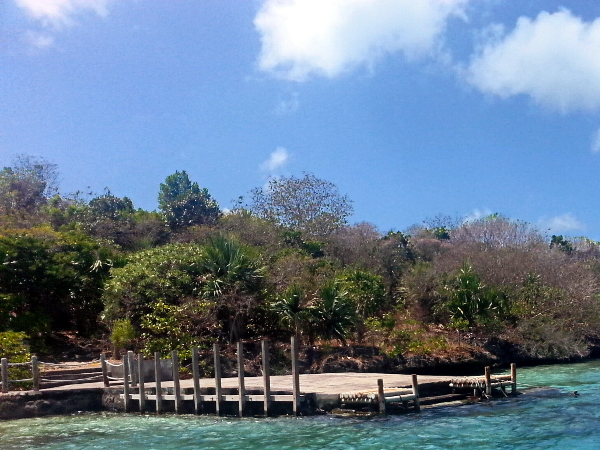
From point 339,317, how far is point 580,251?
3714 cm

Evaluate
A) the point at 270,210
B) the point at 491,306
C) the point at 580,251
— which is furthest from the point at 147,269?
the point at 580,251

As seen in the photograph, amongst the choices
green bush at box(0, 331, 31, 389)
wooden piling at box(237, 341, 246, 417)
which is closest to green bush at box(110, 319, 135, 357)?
green bush at box(0, 331, 31, 389)

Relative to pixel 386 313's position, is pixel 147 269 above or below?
above

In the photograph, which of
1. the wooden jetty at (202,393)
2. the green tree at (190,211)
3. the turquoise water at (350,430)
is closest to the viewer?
the turquoise water at (350,430)

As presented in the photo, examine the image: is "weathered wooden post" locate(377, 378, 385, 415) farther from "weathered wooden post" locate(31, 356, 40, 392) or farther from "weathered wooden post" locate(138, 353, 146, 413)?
"weathered wooden post" locate(31, 356, 40, 392)

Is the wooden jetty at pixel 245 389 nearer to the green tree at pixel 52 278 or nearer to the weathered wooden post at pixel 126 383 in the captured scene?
the weathered wooden post at pixel 126 383

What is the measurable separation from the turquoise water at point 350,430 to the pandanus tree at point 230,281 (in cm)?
824

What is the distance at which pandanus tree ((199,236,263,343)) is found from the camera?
26.7 metres

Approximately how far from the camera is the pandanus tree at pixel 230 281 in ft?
87.5

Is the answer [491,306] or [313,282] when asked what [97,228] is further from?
[491,306]

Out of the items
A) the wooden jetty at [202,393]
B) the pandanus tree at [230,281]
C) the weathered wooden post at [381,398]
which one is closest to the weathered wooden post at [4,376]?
the wooden jetty at [202,393]

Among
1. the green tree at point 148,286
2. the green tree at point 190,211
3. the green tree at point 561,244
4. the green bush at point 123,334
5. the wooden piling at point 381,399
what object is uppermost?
the green tree at point 190,211

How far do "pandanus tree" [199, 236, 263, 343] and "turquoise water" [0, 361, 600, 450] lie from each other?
324 inches

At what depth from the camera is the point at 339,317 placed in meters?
27.3
